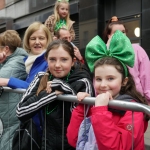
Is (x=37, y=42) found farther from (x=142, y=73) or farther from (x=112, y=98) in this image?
(x=112, y=98)

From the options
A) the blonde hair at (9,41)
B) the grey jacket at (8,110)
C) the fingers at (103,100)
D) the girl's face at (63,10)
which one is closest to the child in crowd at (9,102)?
the grey jacket at (8,110)

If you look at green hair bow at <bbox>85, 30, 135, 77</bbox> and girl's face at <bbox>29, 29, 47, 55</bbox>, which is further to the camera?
girl's face at <bbox>29, 29, 47, 55</bbox>

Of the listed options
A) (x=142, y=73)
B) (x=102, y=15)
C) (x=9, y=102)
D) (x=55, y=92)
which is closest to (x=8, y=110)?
(x=9, y=102)

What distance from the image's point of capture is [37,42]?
3.37 metres

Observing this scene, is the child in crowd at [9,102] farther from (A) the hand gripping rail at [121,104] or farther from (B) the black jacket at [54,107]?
(A) the hand gripping rail at [121,104]

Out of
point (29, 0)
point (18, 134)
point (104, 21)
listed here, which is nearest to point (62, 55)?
point (18, 134)

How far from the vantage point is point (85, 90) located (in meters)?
2.61

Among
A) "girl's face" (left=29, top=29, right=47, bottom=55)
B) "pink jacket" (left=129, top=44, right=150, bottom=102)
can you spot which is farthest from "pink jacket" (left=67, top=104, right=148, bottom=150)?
"girl's face" (left=29, top=29, right=47, bottom=55)

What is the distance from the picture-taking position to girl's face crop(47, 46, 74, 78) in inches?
105

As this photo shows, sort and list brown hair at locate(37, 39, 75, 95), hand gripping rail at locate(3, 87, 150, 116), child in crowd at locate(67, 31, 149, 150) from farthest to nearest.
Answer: brown hair at locate(37, 39, 75, 95), child in crowd at locate(67, 31, 149, 150), hand gripping rail at locate(3, 87, 150, 116)

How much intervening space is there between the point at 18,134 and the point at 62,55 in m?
0.93

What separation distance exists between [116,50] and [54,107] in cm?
75

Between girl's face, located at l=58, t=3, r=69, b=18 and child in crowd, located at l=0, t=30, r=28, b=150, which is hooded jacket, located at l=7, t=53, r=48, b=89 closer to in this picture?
child in crowd, located at l=0, t=30, r=28, b=150

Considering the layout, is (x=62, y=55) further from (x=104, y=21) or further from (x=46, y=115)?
(x=104, y=21)
